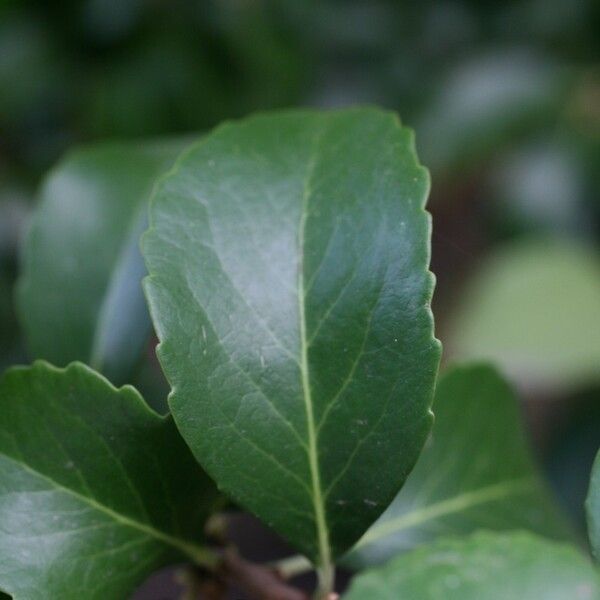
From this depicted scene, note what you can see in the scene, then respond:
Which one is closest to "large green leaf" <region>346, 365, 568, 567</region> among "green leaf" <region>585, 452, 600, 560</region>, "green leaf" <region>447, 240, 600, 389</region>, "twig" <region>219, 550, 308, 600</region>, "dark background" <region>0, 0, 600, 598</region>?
"twig" <region>219, 550, 308, 600</region>

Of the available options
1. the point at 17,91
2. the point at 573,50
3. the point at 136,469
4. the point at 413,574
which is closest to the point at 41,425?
the point at 136,469

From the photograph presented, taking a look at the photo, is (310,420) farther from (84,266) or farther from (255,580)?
(84,266)

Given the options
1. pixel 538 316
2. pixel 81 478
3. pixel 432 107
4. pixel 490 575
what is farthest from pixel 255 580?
pixel 432 107

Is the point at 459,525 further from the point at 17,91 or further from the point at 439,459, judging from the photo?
the point at 17,91

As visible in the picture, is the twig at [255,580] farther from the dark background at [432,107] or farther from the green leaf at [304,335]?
the dark background at [432,107]

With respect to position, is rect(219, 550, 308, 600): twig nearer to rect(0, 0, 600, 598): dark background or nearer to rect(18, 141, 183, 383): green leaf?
rect(18, 141, 183, 383): green leaf

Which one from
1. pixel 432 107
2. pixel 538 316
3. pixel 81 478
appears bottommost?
pixel 538 316
